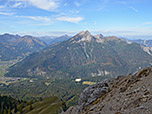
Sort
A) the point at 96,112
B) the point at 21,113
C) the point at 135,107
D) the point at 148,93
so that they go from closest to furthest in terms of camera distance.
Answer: the point at 135,107, the point at 148,93, the point at 96,112, the point at 21,113

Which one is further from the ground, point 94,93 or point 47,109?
point 94,93

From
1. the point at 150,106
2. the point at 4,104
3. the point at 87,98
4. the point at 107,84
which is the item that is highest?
the point at 150,106

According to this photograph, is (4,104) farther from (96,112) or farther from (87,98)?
(96,112)

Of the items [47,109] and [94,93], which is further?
[47,109]

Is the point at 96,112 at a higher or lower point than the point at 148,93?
lower

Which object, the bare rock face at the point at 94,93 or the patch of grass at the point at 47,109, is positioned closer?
the bare rock face at the point at 94,93

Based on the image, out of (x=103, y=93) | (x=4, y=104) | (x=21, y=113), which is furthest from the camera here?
(x=4, y=104)

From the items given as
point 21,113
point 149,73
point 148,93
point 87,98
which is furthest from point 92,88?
point 21,113

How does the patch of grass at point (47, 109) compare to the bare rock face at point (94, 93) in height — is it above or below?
below

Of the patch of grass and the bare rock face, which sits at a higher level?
the bare rock face

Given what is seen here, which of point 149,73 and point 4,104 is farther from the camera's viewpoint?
point 4,104

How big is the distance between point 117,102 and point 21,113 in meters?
142

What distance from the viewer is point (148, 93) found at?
28266 millimetres

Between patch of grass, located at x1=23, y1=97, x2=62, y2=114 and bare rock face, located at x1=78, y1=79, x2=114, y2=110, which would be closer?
bare rock face, located at x1=78, y1=79, x2=114, y2=110
